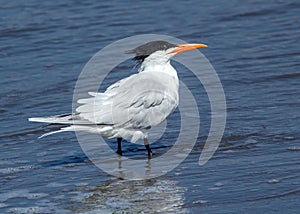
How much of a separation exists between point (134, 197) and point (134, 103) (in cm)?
122

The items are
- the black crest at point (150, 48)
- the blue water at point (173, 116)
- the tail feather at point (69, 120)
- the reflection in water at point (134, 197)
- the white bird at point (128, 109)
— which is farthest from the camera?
the black crest at point (150, 48)

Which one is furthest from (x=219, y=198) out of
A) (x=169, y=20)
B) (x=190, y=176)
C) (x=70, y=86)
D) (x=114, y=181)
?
(x=169, y=20)

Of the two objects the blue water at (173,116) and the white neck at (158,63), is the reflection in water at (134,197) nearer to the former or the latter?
the blue water at (173,116)

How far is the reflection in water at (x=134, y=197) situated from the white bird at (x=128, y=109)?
64cm

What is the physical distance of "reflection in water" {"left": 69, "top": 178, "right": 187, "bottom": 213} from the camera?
5.71 meters

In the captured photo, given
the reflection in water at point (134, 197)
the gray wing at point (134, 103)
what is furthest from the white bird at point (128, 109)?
the reflection in water at point (134, 197)

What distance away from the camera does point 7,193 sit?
20.2 feet

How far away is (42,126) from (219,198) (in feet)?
8.80

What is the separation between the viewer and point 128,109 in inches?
272

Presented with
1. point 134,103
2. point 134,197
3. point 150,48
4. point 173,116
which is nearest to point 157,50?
point 150,48

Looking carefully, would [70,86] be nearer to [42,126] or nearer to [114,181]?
[42,126]

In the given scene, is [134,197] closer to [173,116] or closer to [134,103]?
[134,103]

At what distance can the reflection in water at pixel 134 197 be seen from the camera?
5707 mm

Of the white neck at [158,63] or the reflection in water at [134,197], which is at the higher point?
the white neck at [158,63]
